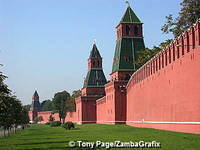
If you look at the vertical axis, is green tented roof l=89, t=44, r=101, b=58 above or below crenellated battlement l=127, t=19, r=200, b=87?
above

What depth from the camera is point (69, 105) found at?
322 feet

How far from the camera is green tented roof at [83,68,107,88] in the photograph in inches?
3027

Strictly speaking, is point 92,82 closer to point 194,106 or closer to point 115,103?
point 115,103

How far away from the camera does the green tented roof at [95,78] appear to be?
76.9 metres

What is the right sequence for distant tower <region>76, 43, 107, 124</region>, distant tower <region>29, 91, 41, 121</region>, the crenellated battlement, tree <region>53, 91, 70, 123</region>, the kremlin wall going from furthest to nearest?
distant tower <region>29, 91, 41, 121</region>
tree <region>53, 91, 70, 123</region>
distant tower <region>76, 43, 107, 124</region>
the kremlin wall
the crenellated battlement

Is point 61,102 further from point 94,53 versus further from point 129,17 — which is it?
point 129,17

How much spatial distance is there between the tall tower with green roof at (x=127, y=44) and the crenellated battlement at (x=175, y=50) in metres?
16.1

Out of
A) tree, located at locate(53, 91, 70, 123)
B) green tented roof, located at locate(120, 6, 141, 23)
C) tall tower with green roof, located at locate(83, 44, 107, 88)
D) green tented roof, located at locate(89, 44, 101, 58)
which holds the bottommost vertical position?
tree, located at locate(53, 91, 70, 123)

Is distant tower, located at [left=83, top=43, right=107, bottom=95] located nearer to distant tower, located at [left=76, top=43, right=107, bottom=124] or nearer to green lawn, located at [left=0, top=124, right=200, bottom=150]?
distant tower, located at [left=76, top=43, right=107, bottom=124]

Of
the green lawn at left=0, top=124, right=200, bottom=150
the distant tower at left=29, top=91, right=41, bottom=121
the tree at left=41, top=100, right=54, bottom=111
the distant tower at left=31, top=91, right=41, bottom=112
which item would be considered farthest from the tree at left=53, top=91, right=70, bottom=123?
the green lawn at left=0, top=124, right=200, bottom=150

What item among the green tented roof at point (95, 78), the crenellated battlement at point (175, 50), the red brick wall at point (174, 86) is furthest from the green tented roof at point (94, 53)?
the crenellated battlement at point (175, 50)

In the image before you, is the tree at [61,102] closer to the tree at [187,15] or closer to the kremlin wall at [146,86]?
the kremlin wall at [146,86]

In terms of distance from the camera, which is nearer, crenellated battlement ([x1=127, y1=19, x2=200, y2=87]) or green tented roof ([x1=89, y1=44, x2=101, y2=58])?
crenellated battlement ([x1=127, y1=19, x2=200, y2=87])

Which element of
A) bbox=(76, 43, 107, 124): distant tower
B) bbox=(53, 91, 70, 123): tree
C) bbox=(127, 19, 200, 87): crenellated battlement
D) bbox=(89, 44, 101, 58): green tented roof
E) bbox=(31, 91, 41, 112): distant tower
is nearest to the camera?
bbox=(127, 19, 200, 87): crenellated battlement
